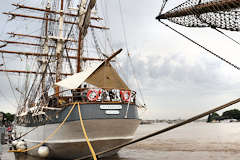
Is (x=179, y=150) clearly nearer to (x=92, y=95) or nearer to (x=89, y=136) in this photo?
(x=89, y=136)

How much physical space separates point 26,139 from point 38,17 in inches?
816

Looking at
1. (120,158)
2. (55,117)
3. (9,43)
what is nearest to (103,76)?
(55,117)

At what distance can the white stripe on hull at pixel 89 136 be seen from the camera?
12.9m

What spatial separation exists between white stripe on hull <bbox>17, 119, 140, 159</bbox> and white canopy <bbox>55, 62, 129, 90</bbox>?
2229mm

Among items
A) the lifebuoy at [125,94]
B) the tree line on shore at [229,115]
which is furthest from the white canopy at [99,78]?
the tree line on shore at [229,115]

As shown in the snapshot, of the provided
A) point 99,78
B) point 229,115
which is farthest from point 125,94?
point 229,115

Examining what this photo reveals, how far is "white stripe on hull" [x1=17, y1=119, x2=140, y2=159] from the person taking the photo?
12.9 metres

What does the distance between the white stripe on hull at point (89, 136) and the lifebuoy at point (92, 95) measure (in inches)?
47.9

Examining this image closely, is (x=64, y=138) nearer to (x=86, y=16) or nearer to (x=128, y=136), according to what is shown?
(x=128, y=136)

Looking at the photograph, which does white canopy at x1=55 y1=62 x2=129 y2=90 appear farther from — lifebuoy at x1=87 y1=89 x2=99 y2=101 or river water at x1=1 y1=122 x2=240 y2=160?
river water at x1=1 y1=122 x2=240 y2=160

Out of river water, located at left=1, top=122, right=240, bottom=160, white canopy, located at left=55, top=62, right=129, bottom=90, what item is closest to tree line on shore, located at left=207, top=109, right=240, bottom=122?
river water, located at left=1, top=122, right=240, bottom=160

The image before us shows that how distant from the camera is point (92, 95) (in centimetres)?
1320

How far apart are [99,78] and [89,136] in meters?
3.43

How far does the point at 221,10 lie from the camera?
5.90 meters
